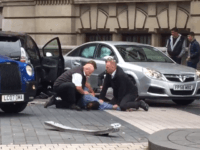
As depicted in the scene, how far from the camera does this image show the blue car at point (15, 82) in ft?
37.4

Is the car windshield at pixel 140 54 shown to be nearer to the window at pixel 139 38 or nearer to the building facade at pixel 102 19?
the building facade at pixel 102 19

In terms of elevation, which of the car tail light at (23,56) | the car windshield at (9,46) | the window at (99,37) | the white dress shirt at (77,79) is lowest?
the white dress shirt at (77,79)

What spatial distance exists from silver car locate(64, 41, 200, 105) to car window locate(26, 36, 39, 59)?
5.08ft

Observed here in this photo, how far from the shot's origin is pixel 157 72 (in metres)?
14.1

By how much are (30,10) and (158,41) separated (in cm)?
593

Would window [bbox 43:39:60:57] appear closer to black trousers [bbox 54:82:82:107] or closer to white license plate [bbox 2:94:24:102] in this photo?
black trousers [bbox 54:82:82:107]

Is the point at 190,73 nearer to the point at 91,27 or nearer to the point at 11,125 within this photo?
the point at 11,125

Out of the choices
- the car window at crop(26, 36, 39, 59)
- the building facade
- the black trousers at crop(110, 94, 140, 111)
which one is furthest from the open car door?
the building facade

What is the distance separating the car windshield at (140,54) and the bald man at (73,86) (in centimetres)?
231

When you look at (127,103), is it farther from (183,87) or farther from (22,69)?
(22,69)

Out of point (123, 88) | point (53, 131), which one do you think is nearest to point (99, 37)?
point (123, 88)

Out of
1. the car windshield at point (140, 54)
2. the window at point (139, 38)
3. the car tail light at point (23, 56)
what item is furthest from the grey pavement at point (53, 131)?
the window at point (139, 38)

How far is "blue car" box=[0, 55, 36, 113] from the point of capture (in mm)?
11391

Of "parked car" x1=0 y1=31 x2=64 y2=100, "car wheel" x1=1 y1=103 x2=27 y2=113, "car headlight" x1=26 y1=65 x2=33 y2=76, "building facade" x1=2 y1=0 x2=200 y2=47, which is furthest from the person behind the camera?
"building facade" x1=2 y1=0 x2=200 y2=47
